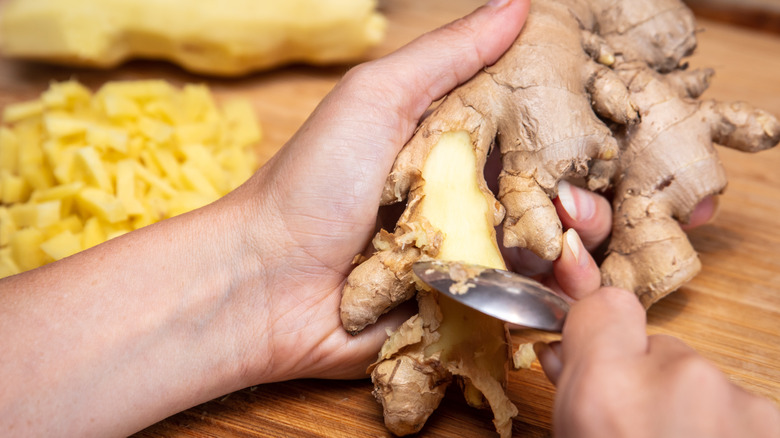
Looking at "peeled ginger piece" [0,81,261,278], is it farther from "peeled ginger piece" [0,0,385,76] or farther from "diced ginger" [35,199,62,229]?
"peeled ginger piece" [0,0,385,76]

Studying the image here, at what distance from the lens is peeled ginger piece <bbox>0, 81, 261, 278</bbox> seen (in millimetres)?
1295

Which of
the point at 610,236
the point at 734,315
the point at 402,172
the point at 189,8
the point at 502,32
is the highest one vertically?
the point at 189,8

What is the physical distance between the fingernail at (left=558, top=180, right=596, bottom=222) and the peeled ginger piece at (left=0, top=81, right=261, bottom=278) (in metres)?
0.72

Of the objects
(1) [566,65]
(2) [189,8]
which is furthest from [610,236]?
(2) [189,8]

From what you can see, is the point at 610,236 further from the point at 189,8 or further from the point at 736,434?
the point at 189,8

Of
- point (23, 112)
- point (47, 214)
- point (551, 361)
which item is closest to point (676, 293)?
point (551, 361)

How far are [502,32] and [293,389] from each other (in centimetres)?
66

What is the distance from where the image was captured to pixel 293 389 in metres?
1.05

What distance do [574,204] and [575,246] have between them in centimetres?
11

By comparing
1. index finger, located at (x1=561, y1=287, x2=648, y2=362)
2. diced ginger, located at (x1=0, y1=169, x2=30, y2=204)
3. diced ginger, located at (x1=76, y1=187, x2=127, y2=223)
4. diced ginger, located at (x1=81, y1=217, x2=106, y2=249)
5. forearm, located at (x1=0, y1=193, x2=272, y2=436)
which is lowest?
index finger, located at (x1=561, y1=287, x2=648, y2=362)

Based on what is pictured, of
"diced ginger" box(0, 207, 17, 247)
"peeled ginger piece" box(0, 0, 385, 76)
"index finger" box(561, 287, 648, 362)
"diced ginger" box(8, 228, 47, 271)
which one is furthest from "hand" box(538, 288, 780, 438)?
"peeled ginger piece" box(0, 0, 385, 76)

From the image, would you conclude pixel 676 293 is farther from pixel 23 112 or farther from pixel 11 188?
pixel 23 112

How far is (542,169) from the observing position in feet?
3.26

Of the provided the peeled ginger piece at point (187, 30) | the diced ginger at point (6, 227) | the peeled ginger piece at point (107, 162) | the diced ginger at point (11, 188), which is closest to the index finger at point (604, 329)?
the peeled ginger piece at point (107, 162)
